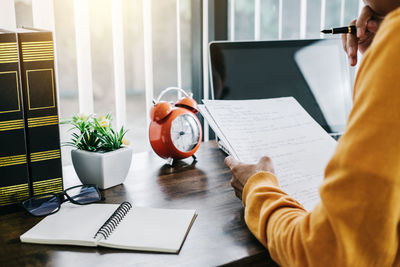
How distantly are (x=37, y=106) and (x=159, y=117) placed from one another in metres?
0.39

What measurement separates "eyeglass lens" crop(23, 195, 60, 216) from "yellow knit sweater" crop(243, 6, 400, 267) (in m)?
0.55

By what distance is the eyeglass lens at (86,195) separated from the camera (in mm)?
909

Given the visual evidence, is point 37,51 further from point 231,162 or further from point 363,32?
point 363,32

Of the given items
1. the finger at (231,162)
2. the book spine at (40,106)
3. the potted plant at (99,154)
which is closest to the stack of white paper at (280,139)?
the finger at (231,162)

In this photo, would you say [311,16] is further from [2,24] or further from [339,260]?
[339,260]

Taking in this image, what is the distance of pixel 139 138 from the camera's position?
162cm

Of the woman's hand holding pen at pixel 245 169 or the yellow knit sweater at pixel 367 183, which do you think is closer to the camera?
the yellow knit sweater at pixel 367 183

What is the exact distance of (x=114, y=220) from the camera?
78 cm

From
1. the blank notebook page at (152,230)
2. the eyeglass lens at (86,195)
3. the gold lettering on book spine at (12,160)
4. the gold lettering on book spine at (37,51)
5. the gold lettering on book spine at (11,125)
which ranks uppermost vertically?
the gold lettering on book spine at (37,51)

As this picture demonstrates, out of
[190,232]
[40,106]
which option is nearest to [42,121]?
[40,106]

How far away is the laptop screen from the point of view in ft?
4.16

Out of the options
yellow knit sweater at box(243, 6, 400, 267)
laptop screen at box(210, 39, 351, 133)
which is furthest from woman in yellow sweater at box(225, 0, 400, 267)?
laptop screen at box(210, 39, 351, 133)

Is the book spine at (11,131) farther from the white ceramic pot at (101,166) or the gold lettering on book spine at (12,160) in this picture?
the white ceramic pot at (101,166)

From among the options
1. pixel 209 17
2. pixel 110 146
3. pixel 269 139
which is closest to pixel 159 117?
pixel 110 146
